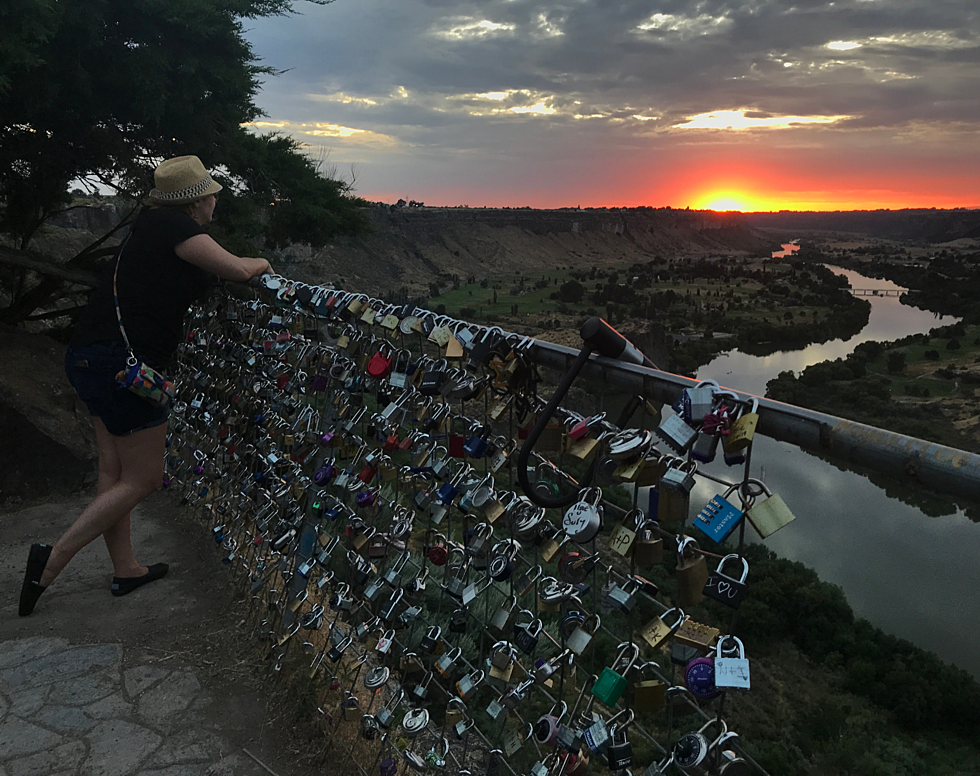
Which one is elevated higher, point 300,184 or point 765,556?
point 300,184

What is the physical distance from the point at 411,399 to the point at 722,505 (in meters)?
1.39

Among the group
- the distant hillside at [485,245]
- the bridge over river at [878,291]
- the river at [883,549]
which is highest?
the distant hillside at [485,245]

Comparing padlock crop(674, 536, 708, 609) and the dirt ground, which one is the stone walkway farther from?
padlock crop(674, 536, 708, 609)

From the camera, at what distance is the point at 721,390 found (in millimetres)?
1533

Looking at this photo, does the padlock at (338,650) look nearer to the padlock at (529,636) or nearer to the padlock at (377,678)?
the padlock at (377,678)

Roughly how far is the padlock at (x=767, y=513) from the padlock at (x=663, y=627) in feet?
1.09

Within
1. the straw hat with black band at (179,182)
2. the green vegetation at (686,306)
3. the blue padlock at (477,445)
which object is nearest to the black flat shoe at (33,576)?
the straw hat with black band at (179,182)

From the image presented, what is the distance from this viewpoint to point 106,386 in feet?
10.9

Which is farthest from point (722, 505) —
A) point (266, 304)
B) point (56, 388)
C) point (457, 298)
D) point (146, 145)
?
point (457, 298)

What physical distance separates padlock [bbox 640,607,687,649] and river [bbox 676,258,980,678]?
64.2 feet

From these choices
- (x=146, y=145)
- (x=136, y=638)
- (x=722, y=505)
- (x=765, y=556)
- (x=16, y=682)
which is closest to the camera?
(x=722, y=505)

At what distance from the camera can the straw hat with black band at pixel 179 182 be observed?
3264 mm

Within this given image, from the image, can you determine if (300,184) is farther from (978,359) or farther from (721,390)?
(978,359)

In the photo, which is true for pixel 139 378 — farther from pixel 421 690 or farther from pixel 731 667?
pixel 731 667
